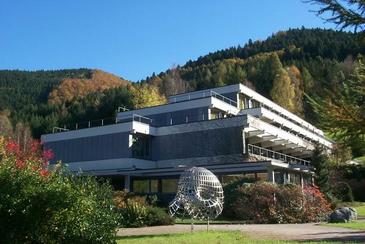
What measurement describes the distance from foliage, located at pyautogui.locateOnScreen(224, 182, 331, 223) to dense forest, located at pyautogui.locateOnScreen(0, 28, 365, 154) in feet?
124

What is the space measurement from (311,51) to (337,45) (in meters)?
17.6

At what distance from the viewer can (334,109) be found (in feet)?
28.3

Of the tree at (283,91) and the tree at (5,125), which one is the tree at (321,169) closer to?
the tree at (283,91)

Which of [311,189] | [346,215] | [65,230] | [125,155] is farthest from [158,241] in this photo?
[125,155]

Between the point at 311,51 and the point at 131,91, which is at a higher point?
the point at 311,51

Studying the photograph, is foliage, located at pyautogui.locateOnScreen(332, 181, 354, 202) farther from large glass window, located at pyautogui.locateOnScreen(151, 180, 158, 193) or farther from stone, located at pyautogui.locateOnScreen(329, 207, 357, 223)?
stone, located at pyautogui.locateOnScreen(329, 207, 357, 223)

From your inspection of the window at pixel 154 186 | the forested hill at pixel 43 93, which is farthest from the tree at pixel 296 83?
the window at pixel 154 186

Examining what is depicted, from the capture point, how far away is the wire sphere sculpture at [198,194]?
20.2m

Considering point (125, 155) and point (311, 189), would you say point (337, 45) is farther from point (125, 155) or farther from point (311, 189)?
point (311, 189)

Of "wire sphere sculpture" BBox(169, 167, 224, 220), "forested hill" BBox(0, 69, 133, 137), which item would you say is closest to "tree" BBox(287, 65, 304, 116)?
"forested hill" BBox(0, 69, 133, 137)

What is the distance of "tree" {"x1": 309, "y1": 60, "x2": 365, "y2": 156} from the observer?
338 inches

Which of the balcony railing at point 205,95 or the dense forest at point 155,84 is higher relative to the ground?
the dense forest at point 155,84

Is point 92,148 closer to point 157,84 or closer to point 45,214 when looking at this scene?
point 45,214

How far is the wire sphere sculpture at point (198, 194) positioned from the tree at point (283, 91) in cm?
6438
